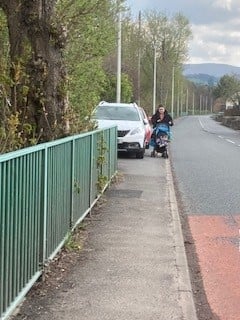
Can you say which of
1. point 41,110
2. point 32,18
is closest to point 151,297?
point 41,110

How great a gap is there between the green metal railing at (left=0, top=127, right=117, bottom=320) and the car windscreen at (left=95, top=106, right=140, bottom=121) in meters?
13.0

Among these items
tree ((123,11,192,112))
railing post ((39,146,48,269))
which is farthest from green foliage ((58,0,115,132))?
tree ((123,11,192,112))

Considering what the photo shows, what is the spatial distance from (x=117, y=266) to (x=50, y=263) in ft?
2.45

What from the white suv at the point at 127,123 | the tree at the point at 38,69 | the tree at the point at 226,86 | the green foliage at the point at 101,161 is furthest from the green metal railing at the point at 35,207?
the tree at the point at 226,86

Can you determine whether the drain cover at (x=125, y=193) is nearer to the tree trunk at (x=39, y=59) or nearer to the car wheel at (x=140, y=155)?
the tree trunk at (x=39, y=59)

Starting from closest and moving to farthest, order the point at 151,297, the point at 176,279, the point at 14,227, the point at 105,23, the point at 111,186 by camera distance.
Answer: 1. the point at 14,227
2. the point at 151,297
3. the point at 176,279
4. the point at 111,186
5. the point at 105,23

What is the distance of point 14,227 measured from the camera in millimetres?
4781

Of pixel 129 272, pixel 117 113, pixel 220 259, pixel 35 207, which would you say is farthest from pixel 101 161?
pixel 117 113

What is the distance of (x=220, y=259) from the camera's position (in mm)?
7684

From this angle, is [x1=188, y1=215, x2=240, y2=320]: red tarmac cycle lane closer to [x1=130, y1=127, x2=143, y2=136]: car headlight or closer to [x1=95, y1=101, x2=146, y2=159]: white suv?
[x1=95, y1=101, x2=146, y2=159]: white suv

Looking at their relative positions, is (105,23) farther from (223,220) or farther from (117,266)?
(117,266)

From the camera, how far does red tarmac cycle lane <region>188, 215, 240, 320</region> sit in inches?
235

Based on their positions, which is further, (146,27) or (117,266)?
(146,27)

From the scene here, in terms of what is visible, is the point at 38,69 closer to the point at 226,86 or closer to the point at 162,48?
the point at 162,48
